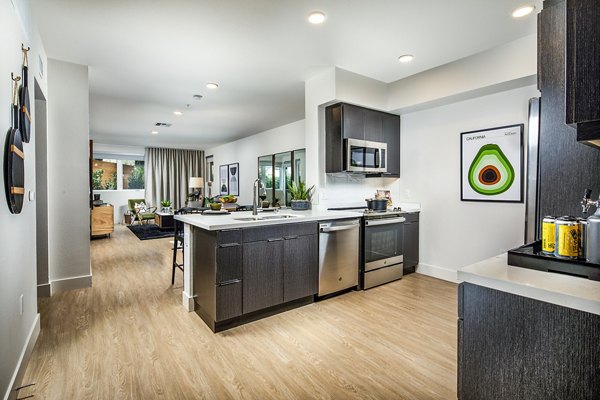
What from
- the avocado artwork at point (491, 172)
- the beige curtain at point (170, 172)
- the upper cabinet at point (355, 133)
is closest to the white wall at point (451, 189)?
the avocado artwork at point (491, 172)

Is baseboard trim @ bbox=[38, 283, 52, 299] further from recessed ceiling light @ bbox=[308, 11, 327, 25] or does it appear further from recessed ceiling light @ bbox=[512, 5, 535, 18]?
recessed ceiling light @ bbox=[512, 5, 535, 18]

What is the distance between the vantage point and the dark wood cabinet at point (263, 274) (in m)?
2.59

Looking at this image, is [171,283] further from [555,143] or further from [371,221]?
[555,143]

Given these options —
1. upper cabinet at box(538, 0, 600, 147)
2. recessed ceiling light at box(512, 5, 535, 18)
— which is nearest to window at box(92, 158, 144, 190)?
recessed ceiling light at box(512, 5, 535, 18)

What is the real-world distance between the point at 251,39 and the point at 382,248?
2.68 metres

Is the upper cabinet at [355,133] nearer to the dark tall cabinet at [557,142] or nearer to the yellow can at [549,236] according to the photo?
the dark tall cabinet at [557,142]

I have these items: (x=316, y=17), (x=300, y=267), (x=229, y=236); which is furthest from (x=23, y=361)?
(x=316, y=17)

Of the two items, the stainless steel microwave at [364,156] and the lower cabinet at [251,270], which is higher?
the stainless steel microwave at [364,156]

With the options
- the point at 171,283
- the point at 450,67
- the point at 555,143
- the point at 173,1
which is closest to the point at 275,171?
the point at 171,283

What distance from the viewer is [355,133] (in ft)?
12.3

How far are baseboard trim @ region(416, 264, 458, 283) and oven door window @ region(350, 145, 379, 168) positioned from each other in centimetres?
154

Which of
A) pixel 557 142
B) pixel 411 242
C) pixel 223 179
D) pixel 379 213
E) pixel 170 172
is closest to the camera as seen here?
pixel 557 142

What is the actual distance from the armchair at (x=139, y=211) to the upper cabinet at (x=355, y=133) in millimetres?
6925

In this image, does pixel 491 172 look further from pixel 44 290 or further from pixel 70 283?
pixel 44 290
